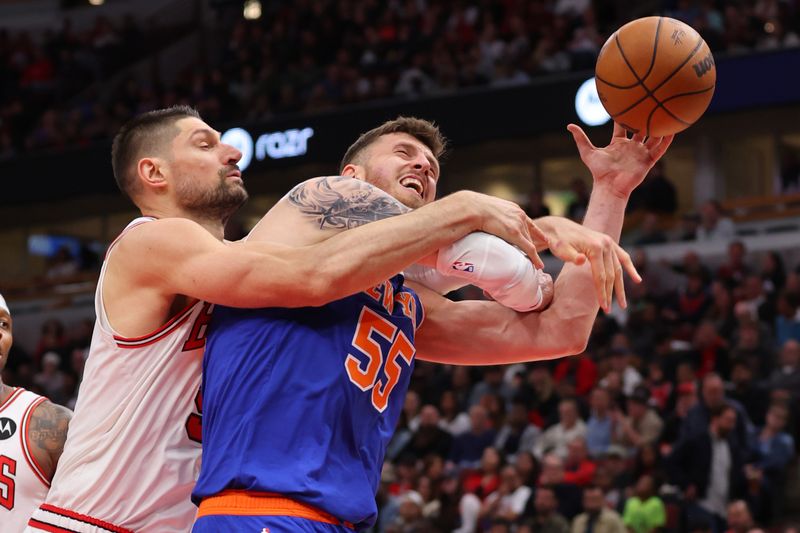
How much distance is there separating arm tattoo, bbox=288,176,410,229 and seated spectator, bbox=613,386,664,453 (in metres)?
8.80

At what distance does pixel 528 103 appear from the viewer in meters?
19.5

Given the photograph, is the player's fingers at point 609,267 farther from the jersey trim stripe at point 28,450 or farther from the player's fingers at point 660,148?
the jersey trim stripe at point 28,450

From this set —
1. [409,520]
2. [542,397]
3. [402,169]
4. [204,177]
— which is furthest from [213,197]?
[542,397]

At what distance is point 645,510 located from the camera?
11.2m

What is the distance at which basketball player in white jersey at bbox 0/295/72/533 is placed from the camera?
4.95 metres

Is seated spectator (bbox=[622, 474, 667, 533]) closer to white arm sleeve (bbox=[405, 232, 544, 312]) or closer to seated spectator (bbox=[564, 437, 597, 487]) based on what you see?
seated spectator (bbox=[564, 437, 597, 487])

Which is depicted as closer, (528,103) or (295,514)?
(295,514)

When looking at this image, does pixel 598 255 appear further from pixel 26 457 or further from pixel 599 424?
pixel 599 424

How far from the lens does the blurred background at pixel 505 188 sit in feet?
40.2

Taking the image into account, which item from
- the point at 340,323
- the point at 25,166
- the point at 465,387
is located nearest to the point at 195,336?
the point at 340,323

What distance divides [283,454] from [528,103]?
645 inches

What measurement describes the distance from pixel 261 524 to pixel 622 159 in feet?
6.52

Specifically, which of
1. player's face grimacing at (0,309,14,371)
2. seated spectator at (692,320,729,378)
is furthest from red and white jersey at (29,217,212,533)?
seated spectator at (692,320,729,378)

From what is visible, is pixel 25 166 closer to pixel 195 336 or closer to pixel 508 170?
pixel 508 170
